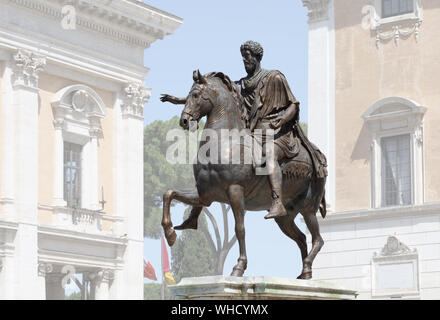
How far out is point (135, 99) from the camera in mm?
36000

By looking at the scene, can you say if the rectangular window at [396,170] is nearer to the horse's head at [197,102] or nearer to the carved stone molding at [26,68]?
the carved stone molding at [26,68]

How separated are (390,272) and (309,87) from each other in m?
5.84

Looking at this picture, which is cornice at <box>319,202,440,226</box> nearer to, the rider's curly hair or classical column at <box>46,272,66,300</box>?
classical column at <box>46,272,66,300</box>

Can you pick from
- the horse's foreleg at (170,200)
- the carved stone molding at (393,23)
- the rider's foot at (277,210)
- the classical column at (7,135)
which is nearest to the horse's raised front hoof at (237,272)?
the rider's foot at (277,210)

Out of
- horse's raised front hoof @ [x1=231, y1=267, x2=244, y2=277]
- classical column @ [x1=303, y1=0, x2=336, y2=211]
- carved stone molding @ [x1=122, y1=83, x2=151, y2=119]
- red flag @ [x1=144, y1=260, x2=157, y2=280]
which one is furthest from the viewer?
red flag @ [x1=144, y1=260, x2=157, y2=280]

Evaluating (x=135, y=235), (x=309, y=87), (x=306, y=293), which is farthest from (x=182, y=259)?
(x=306, y=293)

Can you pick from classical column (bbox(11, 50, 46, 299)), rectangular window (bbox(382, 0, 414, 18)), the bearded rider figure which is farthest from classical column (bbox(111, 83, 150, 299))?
the bearded rider figure

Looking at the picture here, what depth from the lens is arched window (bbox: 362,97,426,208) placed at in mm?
29578

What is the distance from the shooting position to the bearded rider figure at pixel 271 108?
1120 cm

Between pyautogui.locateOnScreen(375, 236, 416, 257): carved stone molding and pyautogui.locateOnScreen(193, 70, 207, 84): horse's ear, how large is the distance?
19713 mm

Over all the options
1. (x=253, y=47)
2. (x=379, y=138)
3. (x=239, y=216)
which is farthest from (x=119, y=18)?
(x=239, y=216)

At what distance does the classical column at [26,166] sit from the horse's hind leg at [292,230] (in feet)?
66.0

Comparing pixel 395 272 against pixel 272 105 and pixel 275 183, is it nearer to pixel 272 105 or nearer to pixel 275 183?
pixel 272 105

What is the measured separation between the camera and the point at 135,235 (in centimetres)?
3559
